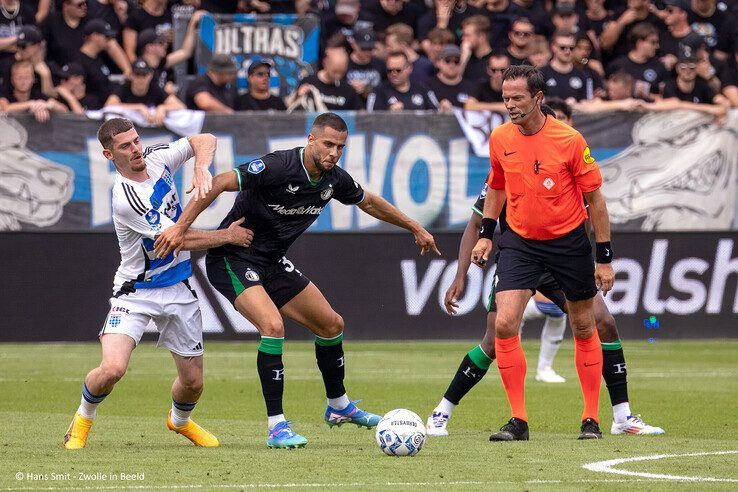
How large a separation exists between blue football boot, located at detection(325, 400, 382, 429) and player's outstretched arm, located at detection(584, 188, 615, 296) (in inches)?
76.6

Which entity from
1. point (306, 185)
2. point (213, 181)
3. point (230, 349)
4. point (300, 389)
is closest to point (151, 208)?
point (213, 181)

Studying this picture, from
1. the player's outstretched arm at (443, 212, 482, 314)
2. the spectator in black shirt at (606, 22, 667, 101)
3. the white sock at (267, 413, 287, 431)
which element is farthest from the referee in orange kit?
the spectator in black shirt at (606, 22, 667, 101)

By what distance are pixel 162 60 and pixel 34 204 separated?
3.36 m

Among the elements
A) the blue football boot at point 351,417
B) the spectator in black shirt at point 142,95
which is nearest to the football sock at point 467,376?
the blue football boot at point 351,417

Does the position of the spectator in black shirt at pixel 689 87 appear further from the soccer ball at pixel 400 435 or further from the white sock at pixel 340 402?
the soccer ball at pixel 400 435

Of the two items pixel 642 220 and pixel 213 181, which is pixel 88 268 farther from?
pixel 213 181

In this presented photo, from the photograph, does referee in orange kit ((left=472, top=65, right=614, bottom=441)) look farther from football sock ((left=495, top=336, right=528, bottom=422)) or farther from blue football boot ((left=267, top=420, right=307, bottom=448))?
blue football boot ((left=267, top=420, right=307, bottom=448))

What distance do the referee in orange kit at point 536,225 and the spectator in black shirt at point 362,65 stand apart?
30.9 feet

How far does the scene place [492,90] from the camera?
17641mm

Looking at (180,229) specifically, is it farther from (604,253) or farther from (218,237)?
(604,253)

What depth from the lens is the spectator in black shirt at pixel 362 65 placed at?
18.5 metres

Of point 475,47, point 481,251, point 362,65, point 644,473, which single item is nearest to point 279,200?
point 481,251

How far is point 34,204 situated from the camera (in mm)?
16703

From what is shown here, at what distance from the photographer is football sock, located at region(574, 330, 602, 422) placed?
929 cm
